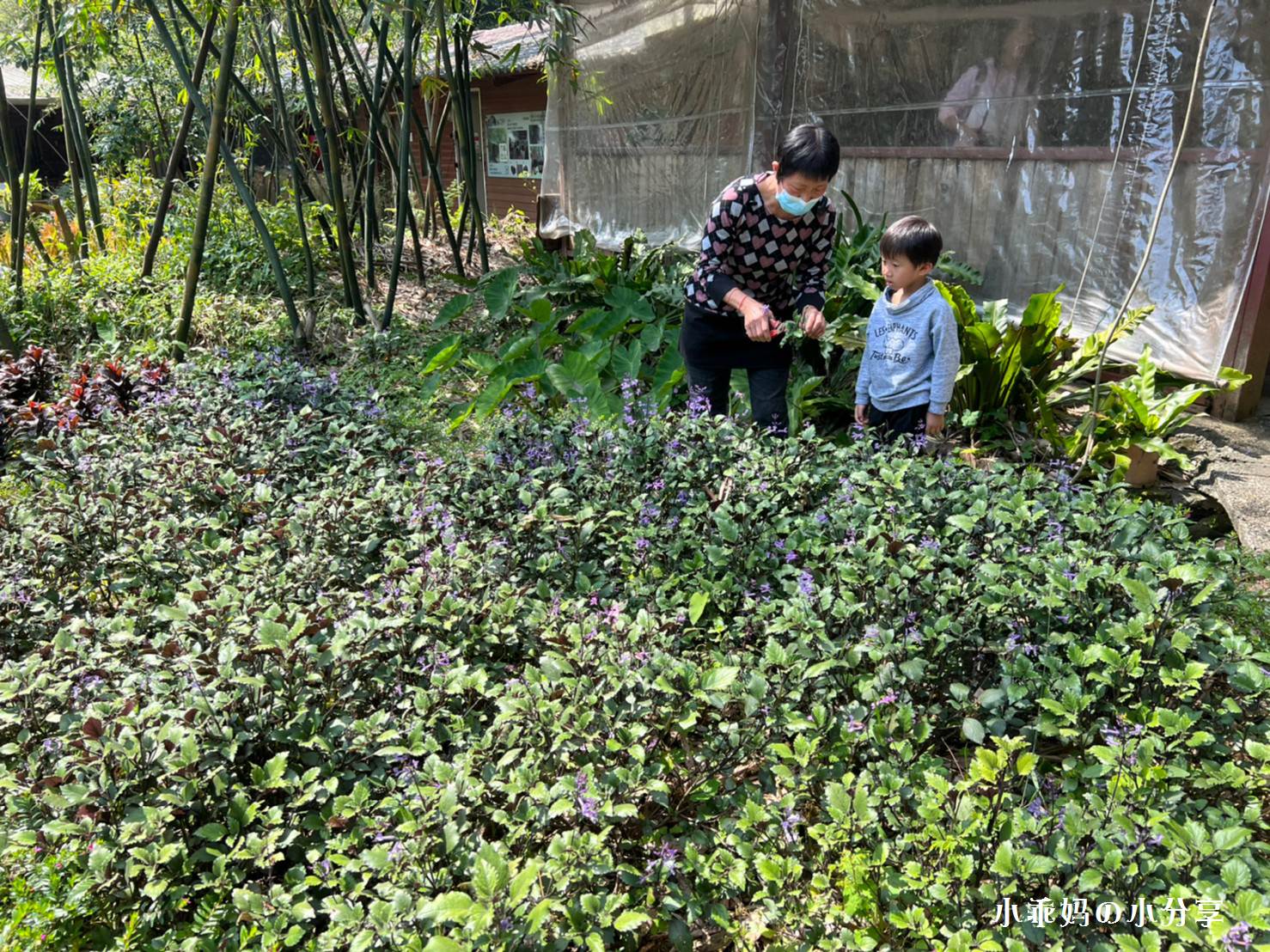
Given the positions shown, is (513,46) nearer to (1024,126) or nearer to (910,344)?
(1024,126)

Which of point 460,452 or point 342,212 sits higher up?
point 342,212

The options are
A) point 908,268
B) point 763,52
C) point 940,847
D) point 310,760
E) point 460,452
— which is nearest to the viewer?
point 940,847

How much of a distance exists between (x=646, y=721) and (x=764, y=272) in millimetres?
1622

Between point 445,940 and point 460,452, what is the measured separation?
235cm

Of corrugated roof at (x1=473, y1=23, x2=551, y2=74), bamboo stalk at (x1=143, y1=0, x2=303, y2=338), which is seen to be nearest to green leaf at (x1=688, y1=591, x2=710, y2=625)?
bamboo stalk at (x1=143, y1=0, x2=303, y2=338)

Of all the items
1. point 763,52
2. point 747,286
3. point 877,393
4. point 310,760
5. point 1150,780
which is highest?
point 763,52

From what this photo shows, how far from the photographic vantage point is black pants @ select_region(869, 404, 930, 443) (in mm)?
2896

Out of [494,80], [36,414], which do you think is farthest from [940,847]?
[494,80]

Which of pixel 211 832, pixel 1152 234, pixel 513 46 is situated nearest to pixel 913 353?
pixel 1152 234

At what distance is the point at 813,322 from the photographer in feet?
8.84

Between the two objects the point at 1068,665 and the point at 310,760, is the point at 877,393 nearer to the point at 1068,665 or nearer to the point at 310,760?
the point at 1068,665

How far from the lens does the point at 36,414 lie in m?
3.77

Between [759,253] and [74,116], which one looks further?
[74,116]

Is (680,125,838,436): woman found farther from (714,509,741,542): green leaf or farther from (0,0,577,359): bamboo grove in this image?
(0,0,577,359): bamboo grove
